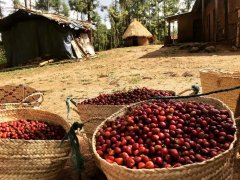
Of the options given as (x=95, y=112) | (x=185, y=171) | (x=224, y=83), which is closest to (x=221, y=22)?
(x=224, y=83)

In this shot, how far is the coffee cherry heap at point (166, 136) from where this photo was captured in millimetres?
2363

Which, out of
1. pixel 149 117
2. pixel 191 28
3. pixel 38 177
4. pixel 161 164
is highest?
pixel 191 28

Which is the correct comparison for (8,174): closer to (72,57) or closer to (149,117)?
(149,117)

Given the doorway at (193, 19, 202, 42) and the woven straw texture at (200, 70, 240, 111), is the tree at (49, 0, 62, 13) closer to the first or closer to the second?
the doorway at (193, 19, 202, 42)

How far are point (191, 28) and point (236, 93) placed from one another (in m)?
20.8

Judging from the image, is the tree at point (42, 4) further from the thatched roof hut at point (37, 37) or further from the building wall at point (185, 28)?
the building wall at point (185, 28)

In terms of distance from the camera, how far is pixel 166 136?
2596 millimetres

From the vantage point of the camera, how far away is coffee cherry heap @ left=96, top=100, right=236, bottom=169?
2363mm

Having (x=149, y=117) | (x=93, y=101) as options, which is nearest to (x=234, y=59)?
(x=93, y=101)

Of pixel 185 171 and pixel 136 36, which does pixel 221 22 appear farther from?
pixel 185 171

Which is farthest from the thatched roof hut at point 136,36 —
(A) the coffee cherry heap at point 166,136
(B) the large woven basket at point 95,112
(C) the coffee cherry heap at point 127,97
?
Answer: (A) the coffee cherry heap at point 166,136

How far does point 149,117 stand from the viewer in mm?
2932

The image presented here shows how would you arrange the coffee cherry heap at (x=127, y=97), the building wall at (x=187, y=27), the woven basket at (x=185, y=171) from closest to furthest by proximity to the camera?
the woven basket at (x=185, y=171) < the coffee cherry heap at (x=127, y=97) < the building wall at (x=187, y=27)

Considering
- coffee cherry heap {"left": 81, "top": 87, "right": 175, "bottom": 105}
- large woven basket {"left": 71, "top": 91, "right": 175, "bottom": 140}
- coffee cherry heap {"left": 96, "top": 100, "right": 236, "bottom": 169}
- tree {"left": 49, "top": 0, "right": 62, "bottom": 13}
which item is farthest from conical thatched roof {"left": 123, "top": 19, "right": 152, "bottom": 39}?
coffee cherry heap {"left": 96, "top": 100, "right": 236, "bottom": 169}
